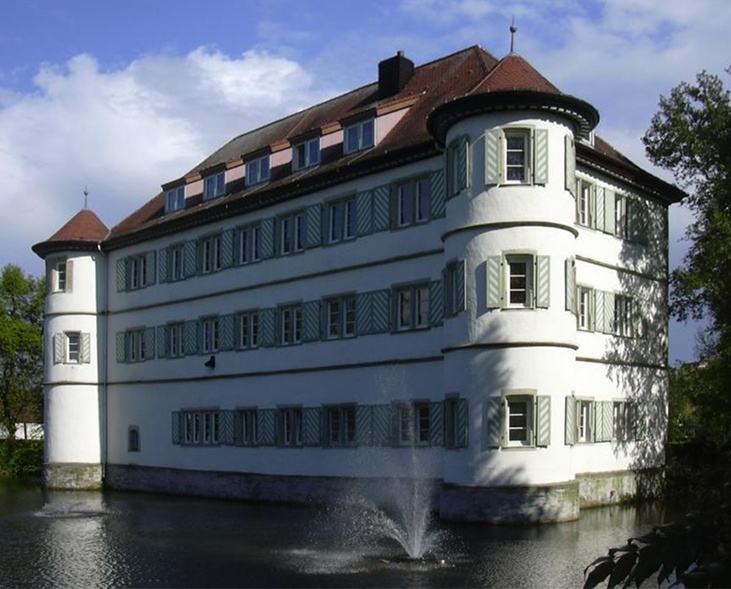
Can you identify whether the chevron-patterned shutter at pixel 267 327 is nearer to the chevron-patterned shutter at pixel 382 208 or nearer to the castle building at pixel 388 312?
the castle building at pixel 388 312

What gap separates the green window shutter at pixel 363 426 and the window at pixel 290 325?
3979 mm

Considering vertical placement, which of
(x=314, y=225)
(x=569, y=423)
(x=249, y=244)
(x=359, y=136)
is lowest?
(x=569, y=423)

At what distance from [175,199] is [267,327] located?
8983 mm

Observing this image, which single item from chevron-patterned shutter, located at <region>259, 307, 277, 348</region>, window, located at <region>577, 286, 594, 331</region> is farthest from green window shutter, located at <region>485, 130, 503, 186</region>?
chevron-patterned shutter, located at <region>259, 307, 277, 348</region>

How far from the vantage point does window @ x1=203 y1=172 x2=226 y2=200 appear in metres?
39.2

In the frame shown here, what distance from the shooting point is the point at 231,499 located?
35594 mm

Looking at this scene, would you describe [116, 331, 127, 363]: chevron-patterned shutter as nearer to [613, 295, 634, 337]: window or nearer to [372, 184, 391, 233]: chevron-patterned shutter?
[372, 184, 391, 233]: chevron-patterned shutter

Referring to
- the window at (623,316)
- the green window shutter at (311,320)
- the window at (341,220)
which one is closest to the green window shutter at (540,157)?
the window at (623,316)

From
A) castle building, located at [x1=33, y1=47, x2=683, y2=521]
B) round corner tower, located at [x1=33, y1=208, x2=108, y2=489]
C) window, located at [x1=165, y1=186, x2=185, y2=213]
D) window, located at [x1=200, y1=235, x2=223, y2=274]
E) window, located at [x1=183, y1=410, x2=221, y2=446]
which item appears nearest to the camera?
castle building, located at [x1=33, y1=47, x2=683, y2=521]

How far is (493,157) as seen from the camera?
2625 cm

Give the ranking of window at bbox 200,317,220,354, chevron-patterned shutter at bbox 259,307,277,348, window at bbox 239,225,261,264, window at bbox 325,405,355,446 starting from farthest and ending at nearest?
1. window at bbox 200,317,220,354
2. window at bbox 239,225,261,264
3. chevron-patterned shutter at bbox 259,307,277,348
4. window at bbox 325,405,355,446

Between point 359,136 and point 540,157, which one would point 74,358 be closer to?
point 359,136

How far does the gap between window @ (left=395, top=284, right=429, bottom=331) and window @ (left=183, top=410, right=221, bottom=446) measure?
9.98m

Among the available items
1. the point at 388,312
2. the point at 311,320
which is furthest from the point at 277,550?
the point at 311,320
